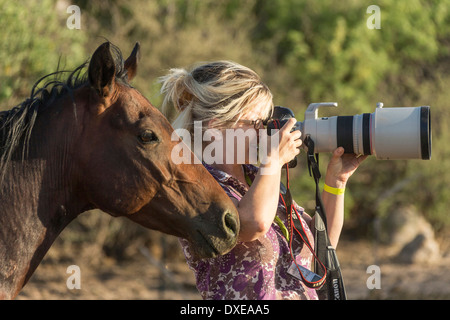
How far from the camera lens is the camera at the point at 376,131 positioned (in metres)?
2.50

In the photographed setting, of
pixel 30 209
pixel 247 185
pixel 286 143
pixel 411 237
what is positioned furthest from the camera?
pixel 411 237

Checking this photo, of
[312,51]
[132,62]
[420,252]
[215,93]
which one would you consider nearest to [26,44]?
[132,62]

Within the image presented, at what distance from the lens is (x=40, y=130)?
227 centimetres

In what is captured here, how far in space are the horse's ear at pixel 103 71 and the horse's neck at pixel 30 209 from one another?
278 millimetres

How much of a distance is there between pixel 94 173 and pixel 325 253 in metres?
1.13

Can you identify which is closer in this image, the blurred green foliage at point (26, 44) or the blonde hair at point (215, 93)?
the blonde hair at point (215, 93)

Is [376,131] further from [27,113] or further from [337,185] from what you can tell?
[27,113]

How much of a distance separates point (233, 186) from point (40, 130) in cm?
90

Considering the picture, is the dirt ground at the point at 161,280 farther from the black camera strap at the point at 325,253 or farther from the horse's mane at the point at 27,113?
the horse's mane at the point at 27,113

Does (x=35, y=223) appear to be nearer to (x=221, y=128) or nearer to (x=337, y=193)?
(x=221, y=128)

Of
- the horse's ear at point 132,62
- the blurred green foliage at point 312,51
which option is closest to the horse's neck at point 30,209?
the horse's ear at point 132,62

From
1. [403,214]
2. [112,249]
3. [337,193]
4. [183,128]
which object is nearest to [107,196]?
[183,128]

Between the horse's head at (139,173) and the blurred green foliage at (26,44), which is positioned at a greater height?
the blurred green foliage at (26,44)

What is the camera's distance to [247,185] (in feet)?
9.21
